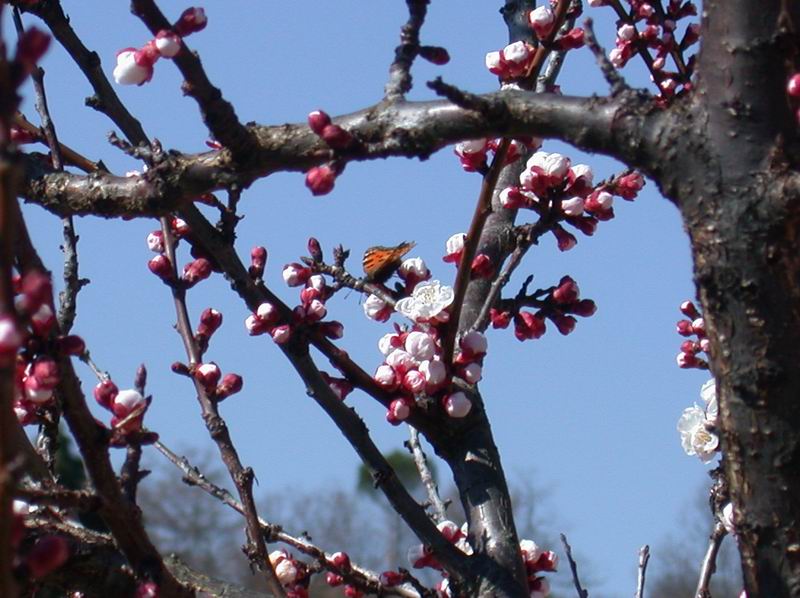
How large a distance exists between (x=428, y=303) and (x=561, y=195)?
43 cm

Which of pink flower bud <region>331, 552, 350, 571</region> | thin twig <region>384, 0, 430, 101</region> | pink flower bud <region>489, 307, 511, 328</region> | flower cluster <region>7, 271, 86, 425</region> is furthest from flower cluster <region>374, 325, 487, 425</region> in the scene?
flower cluster <region>7, 271, 86, 425</region>

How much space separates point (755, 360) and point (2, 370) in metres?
1.17

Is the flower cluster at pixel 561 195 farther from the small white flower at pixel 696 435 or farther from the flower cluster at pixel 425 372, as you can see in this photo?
the small white flower at pixel 696 435

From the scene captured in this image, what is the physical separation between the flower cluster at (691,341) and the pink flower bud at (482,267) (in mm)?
676

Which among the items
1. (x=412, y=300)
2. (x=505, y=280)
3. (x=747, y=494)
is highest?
(x=505, y=280)

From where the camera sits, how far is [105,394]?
1.97 metres

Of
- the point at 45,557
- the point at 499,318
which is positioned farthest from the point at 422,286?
the point at 45,557

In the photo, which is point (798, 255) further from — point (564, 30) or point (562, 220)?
point (564, 30)

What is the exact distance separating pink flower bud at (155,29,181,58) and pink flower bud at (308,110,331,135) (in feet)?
0.92

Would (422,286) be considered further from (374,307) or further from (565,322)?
(565,322)

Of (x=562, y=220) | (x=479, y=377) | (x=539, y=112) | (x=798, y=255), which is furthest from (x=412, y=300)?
(x=798, y=255)

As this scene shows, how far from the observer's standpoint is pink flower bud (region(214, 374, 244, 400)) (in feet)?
8.42

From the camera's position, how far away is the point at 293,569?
2.90 meters

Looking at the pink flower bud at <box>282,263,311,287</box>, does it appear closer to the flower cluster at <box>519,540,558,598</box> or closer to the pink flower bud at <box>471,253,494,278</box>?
the pink flower bud at <box>471,253,494,278</box>
